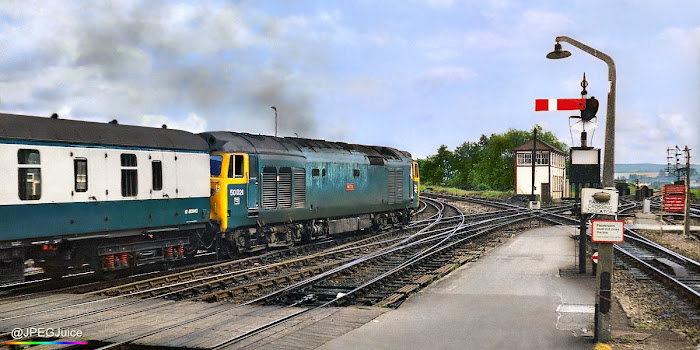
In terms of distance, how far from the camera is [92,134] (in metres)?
15.6

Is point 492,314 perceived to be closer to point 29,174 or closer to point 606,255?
point 606,255

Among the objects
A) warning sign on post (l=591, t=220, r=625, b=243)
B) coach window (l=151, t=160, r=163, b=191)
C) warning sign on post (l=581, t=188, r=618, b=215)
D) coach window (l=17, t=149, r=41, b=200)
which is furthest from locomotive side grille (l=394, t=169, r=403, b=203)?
warning sign on post (l=591, t=220, r=625, b=243)

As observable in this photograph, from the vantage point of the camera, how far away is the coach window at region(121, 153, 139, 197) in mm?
16369

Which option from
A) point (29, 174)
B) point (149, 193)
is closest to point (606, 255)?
point (149, 193)

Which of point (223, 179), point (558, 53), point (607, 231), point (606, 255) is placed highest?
point (558, 53)

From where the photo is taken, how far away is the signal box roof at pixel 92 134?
13.9 metres

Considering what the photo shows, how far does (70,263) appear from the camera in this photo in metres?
15.4

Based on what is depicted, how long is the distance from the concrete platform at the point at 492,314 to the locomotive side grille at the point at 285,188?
722 cm

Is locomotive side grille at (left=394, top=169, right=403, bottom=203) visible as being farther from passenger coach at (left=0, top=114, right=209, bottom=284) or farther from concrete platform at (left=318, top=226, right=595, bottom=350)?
passenger coach at (left=0, top=114, right=209, bottom=284)

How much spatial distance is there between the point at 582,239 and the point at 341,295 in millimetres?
7035

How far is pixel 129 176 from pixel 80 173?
1.52 m

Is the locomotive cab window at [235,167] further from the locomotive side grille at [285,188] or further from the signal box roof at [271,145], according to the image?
the locomotive side grille at [285,188]

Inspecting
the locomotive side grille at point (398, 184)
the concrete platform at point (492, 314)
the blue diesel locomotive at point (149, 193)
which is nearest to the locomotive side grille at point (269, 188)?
the blue diesel locomotive at point (149, 193)

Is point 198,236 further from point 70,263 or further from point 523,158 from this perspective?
point 523,158
